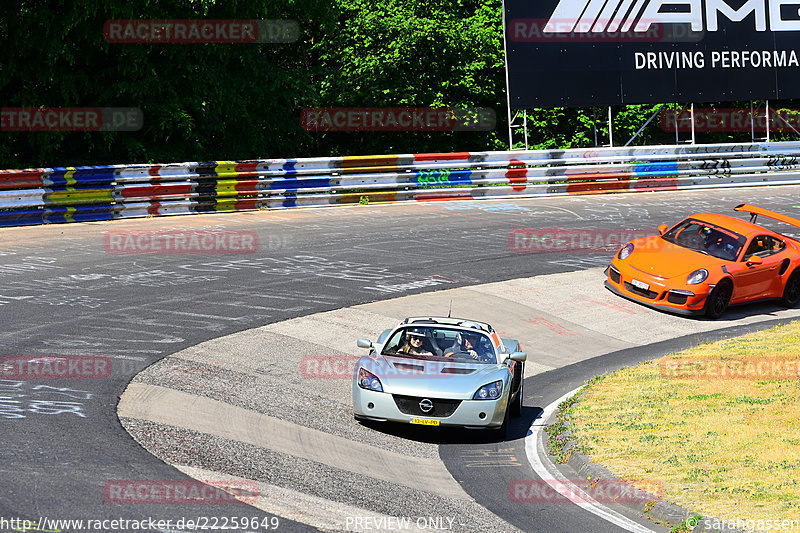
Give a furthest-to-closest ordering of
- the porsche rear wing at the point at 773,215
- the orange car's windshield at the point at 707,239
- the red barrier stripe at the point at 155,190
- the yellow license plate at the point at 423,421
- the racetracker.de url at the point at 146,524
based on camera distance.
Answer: the red barrier stripe at the point at 155,190 → the orange car's windshield at the point at 707,239 → the porsche rear wing at the point at 773,215 → the yellow license plate at the point at 423,421 → the racetracker.de url at the point at 146,524

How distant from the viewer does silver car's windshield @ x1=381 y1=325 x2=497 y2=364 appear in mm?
11773

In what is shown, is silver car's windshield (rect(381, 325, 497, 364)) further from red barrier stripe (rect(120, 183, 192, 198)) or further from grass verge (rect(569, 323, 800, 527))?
red barrier stripe (rect(120, 183, 192, 198))

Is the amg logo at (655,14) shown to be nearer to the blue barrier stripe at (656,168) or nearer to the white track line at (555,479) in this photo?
the blue barrier stripe at (656,168)

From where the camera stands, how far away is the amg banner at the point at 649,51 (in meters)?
28.4

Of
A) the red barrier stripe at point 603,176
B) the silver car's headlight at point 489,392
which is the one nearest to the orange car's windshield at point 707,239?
the silver car's headlight at point 489,392

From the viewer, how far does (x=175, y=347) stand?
1336cm

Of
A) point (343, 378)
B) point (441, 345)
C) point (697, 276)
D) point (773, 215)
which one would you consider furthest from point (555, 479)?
point (773, 215)

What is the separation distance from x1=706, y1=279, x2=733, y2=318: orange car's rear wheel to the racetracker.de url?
461 inches

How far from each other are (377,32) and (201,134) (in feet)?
25.8

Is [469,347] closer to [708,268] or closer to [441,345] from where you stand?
[441,345]

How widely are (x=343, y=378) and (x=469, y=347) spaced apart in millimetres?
2165

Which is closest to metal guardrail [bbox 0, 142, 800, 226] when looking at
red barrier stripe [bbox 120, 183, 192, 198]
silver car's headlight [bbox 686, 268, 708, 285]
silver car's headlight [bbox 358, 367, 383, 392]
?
red barrier stripe [bbox 120, 183, 192, 198]

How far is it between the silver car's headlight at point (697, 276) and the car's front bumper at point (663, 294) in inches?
3.9

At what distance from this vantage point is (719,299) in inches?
687
